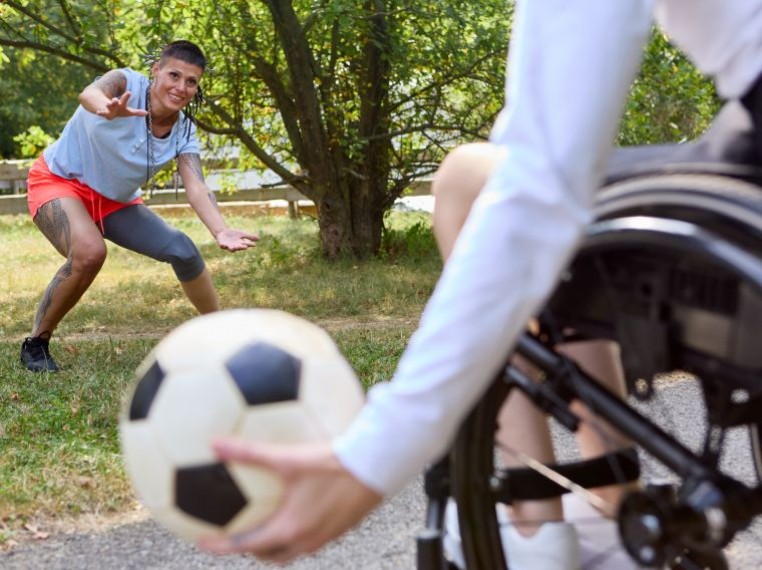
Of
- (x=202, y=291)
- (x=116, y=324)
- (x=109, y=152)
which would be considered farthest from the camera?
(x=116, y=324)

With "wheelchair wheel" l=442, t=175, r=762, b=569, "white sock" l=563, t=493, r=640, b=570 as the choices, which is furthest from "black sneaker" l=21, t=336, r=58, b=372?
"wheelchair wheel" l=442, t=175, r=762, b=569

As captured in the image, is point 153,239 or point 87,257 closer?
point 87,257

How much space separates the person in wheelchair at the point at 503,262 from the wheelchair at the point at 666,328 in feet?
→ 0.87

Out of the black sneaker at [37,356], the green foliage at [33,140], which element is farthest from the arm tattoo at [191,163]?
the green foliage at [33,140]

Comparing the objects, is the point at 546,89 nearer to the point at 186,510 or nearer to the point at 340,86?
the point at 186,510

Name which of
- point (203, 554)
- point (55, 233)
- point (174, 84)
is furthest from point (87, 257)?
point (203, 554)

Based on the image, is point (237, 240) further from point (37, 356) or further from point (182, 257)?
point (37, 356)

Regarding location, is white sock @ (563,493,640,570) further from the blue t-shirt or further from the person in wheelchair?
the blue t-shirt

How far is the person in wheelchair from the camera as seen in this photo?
125 centimetres

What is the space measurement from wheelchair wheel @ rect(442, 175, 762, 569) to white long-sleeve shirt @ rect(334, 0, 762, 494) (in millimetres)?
257

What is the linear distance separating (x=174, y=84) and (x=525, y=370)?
4.20m

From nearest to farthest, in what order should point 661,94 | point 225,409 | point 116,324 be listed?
point 225,409, point 116,324, point 661,94

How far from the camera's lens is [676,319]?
1590 mm

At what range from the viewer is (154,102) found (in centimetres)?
571
